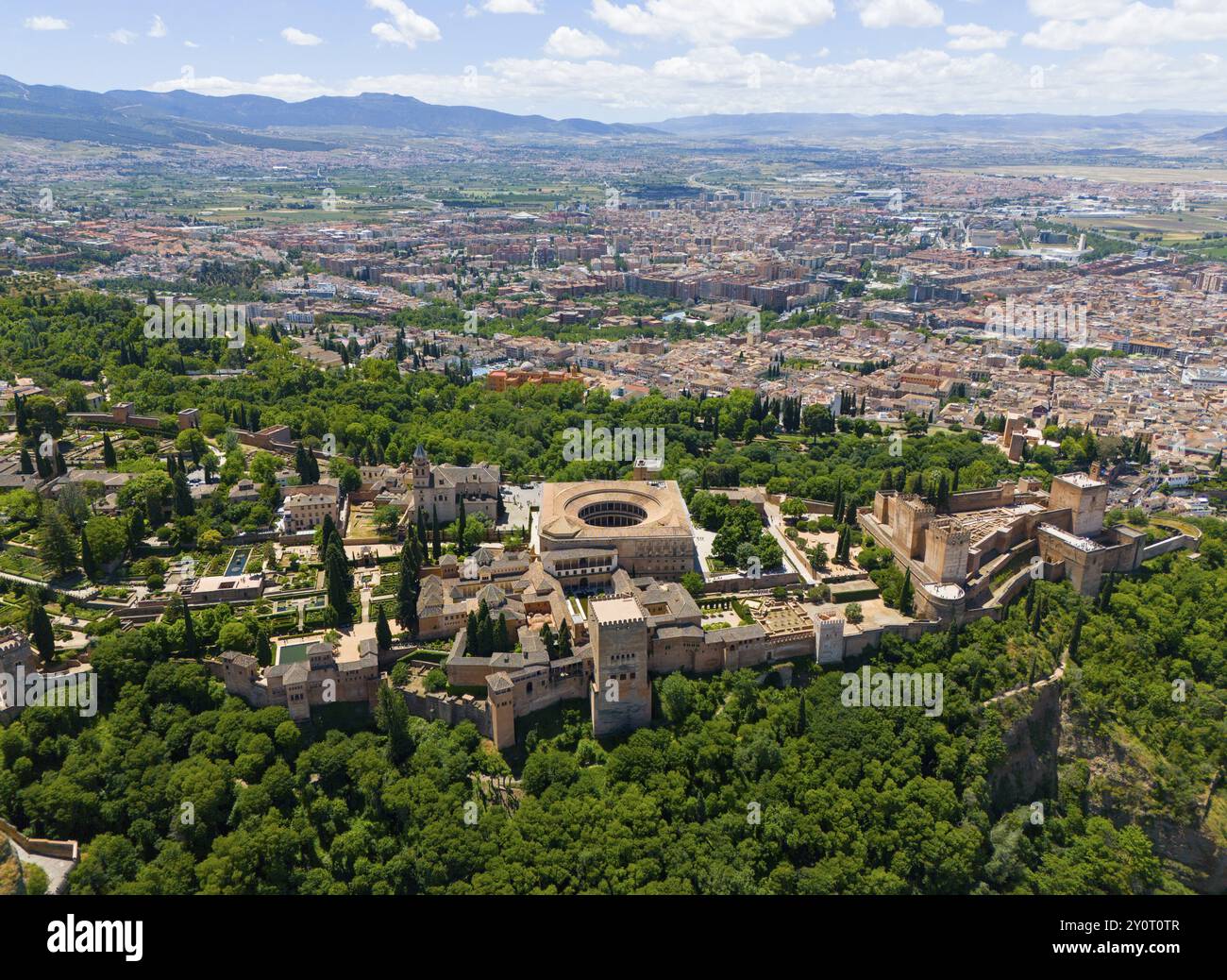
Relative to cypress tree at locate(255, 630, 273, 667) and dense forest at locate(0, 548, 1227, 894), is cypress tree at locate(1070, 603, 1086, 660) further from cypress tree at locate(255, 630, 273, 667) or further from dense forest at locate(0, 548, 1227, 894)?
cypress tree at locate(255, 630, 273, 667)

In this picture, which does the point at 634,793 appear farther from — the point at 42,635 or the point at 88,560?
the point at 88,560

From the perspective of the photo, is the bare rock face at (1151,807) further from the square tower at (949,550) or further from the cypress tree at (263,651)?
the cypress tree at (263,651)

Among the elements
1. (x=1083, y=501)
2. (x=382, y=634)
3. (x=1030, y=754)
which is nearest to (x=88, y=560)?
(x=382, y=634)

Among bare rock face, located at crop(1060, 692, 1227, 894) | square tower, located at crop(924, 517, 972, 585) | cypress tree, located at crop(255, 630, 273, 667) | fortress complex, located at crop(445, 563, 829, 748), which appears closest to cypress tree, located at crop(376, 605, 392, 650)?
fortress complex, located at crop(445, 563, 829, 748)

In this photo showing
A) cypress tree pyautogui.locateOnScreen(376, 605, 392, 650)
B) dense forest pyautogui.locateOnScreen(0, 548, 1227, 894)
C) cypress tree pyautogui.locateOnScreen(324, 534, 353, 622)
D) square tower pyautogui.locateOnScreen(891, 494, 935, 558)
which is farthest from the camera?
square tower pyautogui.locateOnScreen(891, 494, 935, 558)

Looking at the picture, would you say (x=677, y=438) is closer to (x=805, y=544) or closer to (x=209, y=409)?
(x=805, y=544)

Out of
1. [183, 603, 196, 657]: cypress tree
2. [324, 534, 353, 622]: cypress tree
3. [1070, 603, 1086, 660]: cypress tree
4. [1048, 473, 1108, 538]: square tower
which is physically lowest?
[1070, 603, 1086, 660]: cypress tree

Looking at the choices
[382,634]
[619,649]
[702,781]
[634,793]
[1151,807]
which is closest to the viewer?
[634,793]
